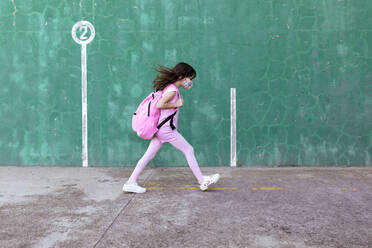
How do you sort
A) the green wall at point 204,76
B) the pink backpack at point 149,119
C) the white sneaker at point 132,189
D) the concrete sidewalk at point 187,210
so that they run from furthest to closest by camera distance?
the green wall at point 204,76 < the white sneaker at point 132,189 < the pink backpack at point 149,119 < the concrete sidewalk at point 187,210

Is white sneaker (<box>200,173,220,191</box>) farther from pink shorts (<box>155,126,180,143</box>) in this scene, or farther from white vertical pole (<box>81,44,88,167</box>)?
white vertical pole (<box>81,44,88,167</box>)

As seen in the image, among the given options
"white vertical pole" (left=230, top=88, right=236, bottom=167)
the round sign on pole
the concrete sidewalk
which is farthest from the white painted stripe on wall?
"white vertical pole" (left=230, top=88, right=236, bottom=167)

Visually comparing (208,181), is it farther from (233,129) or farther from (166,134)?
(233,129)

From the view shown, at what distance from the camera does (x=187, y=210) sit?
127 inches

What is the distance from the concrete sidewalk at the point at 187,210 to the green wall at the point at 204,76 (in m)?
0.66

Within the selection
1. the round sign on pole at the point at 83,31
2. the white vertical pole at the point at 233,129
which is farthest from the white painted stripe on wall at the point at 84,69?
the white vertical pole at the point at 233,129

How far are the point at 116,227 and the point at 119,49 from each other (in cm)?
345

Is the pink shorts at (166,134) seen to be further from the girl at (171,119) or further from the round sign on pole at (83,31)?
the round sign on pole at (83,31)

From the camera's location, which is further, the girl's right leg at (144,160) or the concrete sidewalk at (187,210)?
the girl's right leg at (144,160)

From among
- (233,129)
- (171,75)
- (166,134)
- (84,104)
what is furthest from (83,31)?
(233,129)

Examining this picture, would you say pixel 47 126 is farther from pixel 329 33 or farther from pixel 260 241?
pixel 329 33

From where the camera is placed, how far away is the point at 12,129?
548 cm

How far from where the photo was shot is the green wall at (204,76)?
5.35 m

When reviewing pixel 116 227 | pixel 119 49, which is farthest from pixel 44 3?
pixel 116 227
